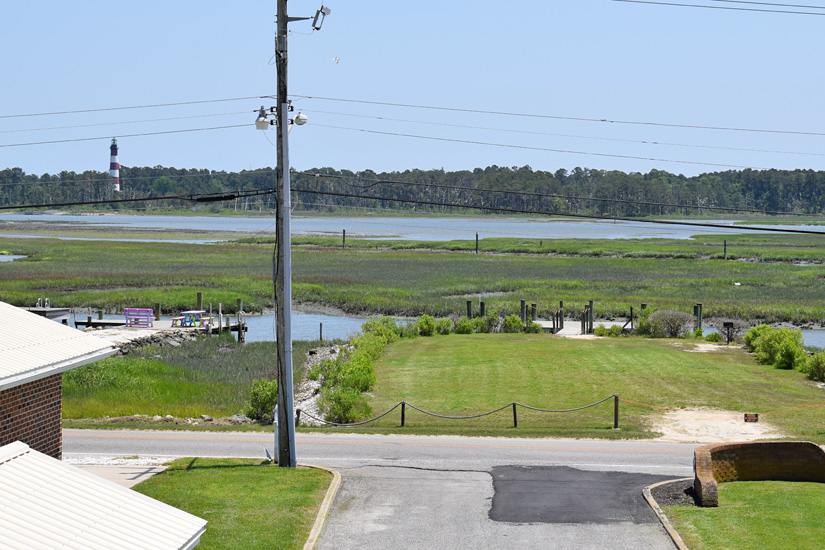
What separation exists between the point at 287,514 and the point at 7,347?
6084 mm

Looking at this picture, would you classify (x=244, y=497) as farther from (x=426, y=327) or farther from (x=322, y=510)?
(x=426, y=327)

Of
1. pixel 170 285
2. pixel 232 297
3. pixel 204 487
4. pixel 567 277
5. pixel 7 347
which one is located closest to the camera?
pixel 7 347

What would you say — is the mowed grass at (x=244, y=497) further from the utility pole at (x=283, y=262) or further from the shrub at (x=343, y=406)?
the shrub at (x=343, y=406)

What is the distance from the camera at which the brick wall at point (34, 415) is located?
47.2ft

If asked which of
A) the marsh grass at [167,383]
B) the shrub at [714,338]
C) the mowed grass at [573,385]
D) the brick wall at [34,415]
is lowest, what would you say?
the marsh grass at [167,383]

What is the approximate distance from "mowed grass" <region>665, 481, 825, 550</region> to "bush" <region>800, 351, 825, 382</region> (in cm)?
1748

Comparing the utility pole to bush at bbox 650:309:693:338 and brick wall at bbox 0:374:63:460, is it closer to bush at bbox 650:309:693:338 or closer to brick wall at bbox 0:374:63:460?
brick wall at bbox 0:374:63:460

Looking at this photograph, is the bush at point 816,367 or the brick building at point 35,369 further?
the bush at point 816,367

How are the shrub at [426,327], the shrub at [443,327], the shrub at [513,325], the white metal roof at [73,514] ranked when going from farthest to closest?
the shrub at [513,325] → the shrub at [443,327] → the shrub at [426,327] → the white metal roof at [73,514]

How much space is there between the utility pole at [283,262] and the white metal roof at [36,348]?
513cm

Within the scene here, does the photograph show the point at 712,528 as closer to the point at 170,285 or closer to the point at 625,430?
the point at 625,430

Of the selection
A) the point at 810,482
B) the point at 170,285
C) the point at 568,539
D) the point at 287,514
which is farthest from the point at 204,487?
the point at 170,285

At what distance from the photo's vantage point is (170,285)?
76.5 m

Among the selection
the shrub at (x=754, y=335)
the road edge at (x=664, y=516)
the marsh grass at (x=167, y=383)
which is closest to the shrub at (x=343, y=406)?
the marsh grass at (x=167, y=383)
